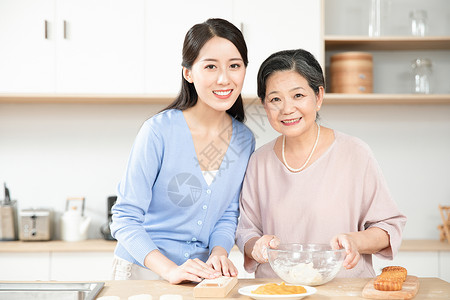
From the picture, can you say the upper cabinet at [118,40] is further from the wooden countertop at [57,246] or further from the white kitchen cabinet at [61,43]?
the wooden countertop at [57,246]

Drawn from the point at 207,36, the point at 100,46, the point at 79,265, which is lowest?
the point at 79,265

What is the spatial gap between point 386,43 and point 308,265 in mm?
2079

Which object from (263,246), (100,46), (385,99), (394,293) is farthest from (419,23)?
(394,293)

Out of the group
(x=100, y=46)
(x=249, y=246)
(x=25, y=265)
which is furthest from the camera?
(x=100, y=46)

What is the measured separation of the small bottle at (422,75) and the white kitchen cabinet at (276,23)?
2.03 ft

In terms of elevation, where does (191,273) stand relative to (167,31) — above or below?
below

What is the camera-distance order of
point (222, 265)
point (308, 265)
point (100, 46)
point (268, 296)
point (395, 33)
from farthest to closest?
point (395, 33)
point (100, 46)
point (222, 265)
point (308, 265)
point (268, 296)

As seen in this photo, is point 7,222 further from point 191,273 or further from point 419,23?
point 419,23

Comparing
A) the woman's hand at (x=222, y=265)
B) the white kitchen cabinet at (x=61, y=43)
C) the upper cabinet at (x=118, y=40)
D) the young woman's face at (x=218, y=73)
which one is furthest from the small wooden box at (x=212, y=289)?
the white kitchen cabinet at (x=61, y=43)

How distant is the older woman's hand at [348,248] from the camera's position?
135 centimetres

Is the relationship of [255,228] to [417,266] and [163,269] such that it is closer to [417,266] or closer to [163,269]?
[163,269]

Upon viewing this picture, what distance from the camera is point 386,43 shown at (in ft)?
9.95

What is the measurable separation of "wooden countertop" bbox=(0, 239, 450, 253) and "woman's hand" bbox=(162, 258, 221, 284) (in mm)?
1527

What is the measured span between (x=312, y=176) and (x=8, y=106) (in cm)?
233
